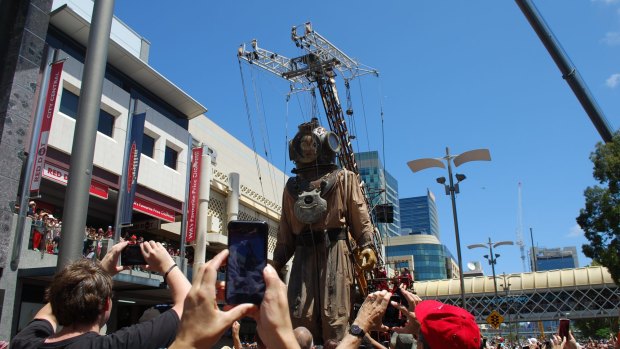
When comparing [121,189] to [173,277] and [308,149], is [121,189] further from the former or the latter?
[173,277]

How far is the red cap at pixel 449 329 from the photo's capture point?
2146 millimetres

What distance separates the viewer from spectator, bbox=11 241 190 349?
6.31 ft

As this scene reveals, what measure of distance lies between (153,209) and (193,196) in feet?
6.93

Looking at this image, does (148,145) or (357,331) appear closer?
(357,331)

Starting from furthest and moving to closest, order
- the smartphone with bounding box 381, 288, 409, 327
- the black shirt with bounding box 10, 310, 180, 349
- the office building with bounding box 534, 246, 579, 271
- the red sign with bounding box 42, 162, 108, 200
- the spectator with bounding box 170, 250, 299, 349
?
the office building with bounding box 534, 246, 579, 271 → the red sign with bounding box 42, 162, 108, 200 → the smartphone with bounding box 381, 288, 409, 327 → the black shirt with bounding box 10, 310, 180, 349 → the spectator with bounding box 170, 250, 299, 349

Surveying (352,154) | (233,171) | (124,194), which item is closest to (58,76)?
(124,194)

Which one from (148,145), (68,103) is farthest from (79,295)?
(148,145)

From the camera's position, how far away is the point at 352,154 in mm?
20250

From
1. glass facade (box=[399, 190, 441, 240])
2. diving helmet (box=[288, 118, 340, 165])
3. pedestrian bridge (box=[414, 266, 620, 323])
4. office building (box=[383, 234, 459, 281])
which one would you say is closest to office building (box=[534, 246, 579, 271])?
glass facade (box=[399, 190, 441, 240])

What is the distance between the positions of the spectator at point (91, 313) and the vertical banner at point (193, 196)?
68.2 ft

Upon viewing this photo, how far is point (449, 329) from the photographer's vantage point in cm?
217

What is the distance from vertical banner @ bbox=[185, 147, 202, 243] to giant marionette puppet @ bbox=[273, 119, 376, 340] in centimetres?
1598

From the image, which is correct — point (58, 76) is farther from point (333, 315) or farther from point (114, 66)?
point (333, 315)

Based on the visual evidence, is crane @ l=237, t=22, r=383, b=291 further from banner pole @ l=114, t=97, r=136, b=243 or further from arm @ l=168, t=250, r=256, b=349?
arm @ l=168, t=250, r=256, b=349
